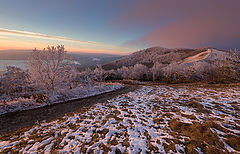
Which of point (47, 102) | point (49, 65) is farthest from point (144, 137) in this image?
point (49, 65)

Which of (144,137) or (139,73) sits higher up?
(144,137)

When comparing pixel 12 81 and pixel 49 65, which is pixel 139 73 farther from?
pixel 12 81

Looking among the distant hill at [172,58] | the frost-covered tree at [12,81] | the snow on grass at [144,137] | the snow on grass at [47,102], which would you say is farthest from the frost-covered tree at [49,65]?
the distant hill at [172,58]

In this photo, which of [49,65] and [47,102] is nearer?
[47,102]

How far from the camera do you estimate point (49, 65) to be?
13359mm

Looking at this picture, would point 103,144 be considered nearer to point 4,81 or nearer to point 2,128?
Answer: point 2,128

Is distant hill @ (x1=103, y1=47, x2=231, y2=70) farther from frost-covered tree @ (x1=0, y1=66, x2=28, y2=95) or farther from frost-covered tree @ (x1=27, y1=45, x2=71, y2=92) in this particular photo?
frost-covered tree @ (x1=0, y1=66, x2=28, y2=95)

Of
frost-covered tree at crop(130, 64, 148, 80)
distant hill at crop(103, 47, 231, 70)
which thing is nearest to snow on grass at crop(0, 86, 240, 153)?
frost-covered tree at crop(130, 64, 148, 80)

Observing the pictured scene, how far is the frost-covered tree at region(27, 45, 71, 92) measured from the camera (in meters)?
13.0

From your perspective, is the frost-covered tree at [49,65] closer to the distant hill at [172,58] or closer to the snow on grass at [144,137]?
the snow on grass at [144,137]

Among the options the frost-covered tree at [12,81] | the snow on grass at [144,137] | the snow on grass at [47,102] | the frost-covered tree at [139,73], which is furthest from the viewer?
the frost-covered tree at [139,73]

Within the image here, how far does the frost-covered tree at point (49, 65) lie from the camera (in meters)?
13.0

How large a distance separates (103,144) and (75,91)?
12523mm

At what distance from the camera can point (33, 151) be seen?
162 inches
